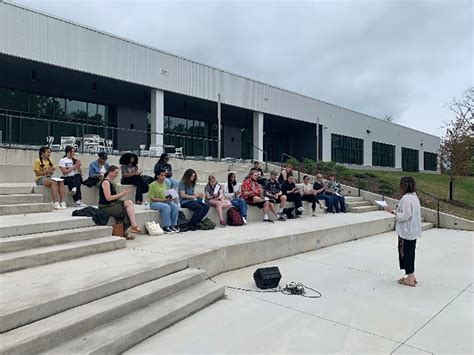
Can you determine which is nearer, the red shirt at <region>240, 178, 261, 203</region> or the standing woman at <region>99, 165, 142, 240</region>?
the standing woman at <region>99, 165, 142, 240</region>

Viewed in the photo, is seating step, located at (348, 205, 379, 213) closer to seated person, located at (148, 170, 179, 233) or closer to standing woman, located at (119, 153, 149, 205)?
standing woman, located at (119, 153, 149, 205)

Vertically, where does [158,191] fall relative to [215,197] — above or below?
above

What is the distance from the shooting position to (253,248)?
654 centimetres

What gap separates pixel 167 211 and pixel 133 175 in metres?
1.84

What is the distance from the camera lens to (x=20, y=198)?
6.70 m

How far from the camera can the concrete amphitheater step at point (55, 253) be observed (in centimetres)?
425

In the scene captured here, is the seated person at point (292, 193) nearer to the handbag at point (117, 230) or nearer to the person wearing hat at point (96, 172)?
the person wearing hat at point (96, 172)

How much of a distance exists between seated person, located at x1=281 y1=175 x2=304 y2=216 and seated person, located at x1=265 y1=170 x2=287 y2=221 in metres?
0.37

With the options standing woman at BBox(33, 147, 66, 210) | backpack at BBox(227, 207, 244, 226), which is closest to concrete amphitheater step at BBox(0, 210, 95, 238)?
standing woman at BBox(33, 147, 66, 210)

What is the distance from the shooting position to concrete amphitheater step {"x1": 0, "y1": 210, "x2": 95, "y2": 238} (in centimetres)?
488

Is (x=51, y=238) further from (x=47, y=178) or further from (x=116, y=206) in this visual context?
(x=47, y=178)

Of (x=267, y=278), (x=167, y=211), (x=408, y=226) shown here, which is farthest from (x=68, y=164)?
(x=408, y=226)

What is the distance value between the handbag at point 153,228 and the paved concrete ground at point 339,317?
1679mm

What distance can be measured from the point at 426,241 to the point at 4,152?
11.7 m
